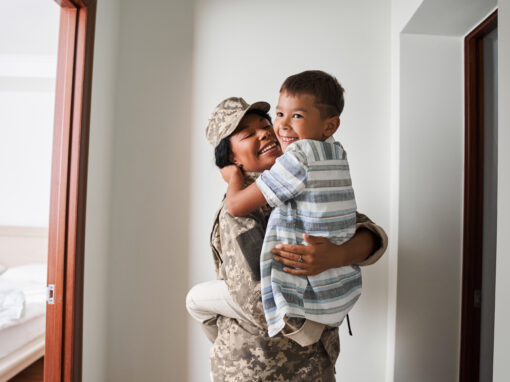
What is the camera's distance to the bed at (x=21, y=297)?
1.71 m

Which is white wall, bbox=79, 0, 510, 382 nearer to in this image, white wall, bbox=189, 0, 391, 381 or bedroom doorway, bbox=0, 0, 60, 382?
white wall, bbox=189, 0, 391, 381

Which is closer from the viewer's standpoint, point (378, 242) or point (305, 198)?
point (305, 198)

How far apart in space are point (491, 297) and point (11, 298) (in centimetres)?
231

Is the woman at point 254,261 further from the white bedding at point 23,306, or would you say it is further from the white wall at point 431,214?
the white bedding at point 23,306

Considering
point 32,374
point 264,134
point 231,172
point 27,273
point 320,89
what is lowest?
point 32,374

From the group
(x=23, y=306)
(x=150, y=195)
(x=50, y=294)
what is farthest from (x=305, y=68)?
(x=23, y=306)

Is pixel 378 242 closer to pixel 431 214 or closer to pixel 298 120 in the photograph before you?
pixel 298 120

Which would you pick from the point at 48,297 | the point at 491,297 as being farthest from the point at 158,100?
the point at 491,297

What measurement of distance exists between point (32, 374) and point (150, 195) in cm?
123

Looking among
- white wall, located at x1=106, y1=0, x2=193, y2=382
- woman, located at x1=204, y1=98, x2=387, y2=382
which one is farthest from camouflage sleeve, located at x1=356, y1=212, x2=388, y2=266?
white wall, located at x1=106, y1=0, x2=193, y2=382

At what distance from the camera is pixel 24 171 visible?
1.84 metres

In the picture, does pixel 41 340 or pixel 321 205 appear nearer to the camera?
pixel 321 205

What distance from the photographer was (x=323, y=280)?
943 mm

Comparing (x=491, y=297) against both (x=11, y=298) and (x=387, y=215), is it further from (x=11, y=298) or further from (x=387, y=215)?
(x=11, y=298)
